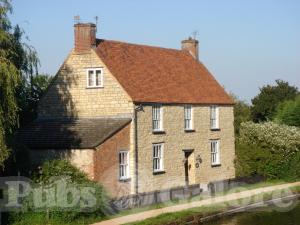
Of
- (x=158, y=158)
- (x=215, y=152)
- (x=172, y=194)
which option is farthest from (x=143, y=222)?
(x=215, y=152)

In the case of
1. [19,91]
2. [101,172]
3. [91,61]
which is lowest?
[101,172]

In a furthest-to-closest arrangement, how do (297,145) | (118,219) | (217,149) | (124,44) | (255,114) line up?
(255,114)
(297,145)
(217,149)
(124,44)
(118,219)

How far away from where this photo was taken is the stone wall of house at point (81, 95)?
3459 centimetres

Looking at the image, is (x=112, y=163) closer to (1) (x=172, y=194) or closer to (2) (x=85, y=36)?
(1) (x=172, y=194)

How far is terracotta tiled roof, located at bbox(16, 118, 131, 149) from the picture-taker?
3225 cm

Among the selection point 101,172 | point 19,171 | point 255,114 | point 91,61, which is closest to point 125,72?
point 91,61

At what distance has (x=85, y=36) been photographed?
116 ft

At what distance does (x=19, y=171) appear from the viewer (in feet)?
97.8

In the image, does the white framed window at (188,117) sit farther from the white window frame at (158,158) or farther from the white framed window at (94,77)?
the white framed window at (94,77)

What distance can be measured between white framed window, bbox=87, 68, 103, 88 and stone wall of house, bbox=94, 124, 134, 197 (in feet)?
12.0

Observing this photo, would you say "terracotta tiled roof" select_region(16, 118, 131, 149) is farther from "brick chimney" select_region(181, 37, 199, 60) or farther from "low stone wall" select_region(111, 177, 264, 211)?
"brick chimney" select_region(181, 37, 199, 60)

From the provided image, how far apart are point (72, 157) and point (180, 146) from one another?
27.6 ft

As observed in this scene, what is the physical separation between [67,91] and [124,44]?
5132 millimetres

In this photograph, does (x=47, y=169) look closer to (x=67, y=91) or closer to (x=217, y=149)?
(x=67, y=91)
